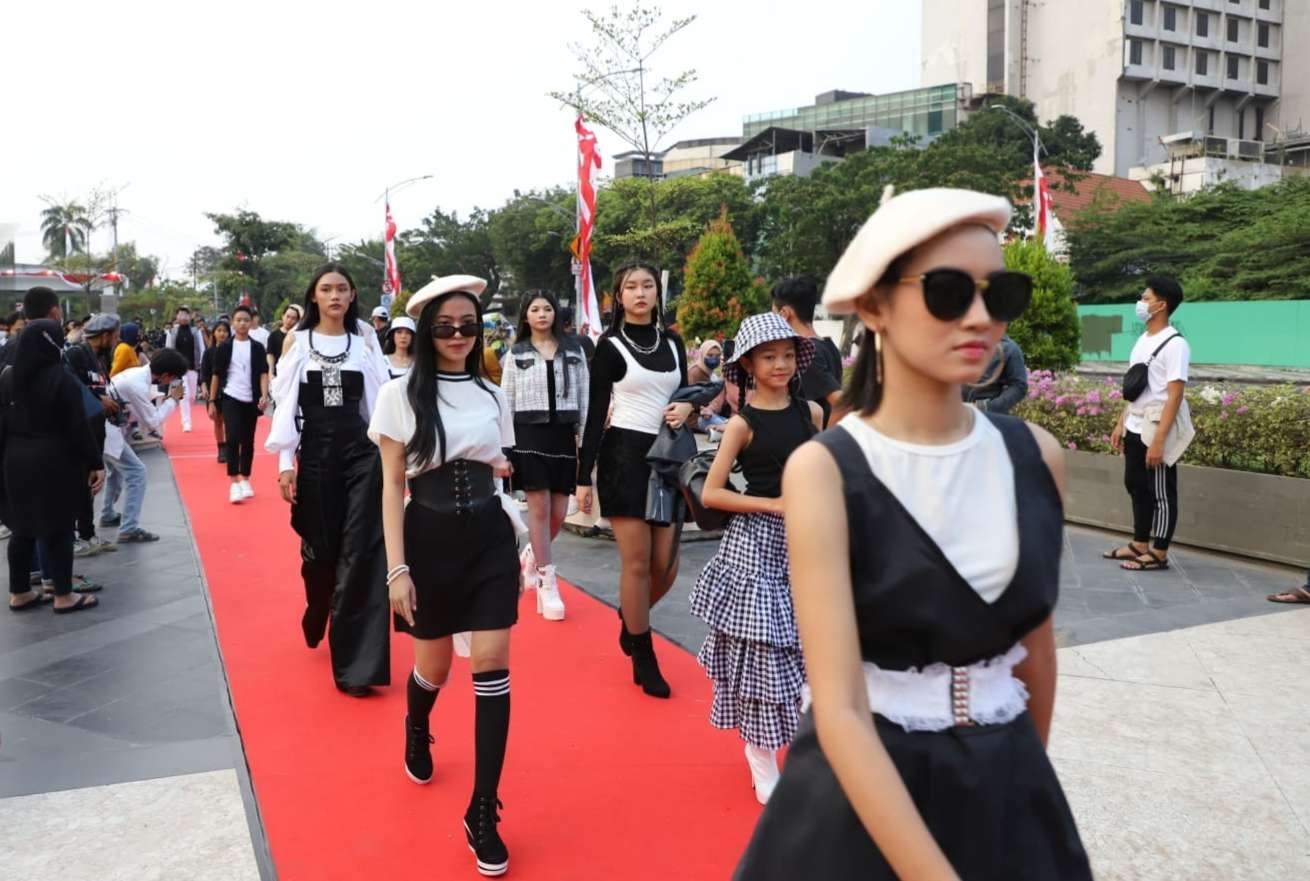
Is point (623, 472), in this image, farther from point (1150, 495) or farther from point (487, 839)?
point (1150, 495)

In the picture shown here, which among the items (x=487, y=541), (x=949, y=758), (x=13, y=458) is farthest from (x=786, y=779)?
(x=13, y=458)

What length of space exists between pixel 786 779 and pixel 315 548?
3936 mm

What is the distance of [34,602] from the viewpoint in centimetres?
654

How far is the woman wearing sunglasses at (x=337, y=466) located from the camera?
494 cm

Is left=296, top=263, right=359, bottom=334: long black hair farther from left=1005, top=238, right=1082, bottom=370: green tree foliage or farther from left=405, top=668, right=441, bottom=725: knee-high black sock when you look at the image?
left=1005, top=238, right=1082, bottom=370: green tree foliage

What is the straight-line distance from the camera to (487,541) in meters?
3.57

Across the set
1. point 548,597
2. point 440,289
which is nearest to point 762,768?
point 440,289

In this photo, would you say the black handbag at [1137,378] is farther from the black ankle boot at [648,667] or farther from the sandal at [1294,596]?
the black ankle boot at [648,667]

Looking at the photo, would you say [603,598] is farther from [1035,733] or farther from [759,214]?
[759,214]

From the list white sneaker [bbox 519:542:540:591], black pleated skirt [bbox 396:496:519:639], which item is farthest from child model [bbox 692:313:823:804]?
white sneaker [bbox 519:542:540:591]

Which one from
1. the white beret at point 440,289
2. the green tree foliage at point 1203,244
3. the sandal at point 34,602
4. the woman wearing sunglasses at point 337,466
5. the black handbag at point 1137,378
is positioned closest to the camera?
the white beret at point 440,289

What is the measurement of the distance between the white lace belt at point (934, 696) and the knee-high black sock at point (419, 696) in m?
2.47

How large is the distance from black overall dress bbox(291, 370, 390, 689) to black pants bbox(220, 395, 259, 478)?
5.77 m

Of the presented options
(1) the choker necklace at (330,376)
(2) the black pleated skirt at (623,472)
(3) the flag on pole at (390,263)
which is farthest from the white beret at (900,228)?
(3) the flag on pole at (390,263)
